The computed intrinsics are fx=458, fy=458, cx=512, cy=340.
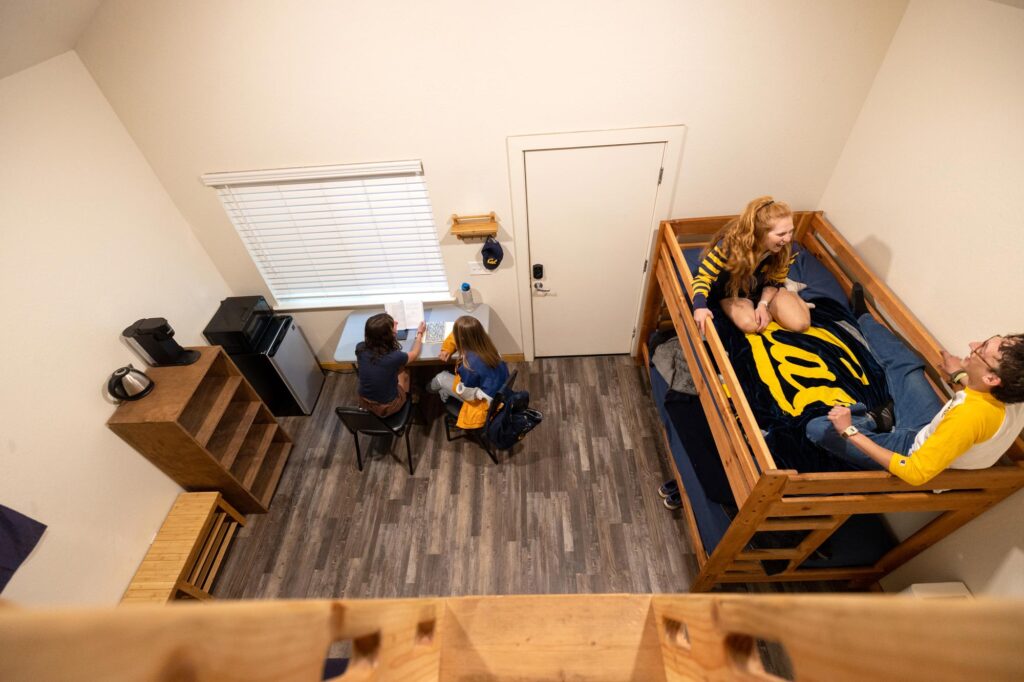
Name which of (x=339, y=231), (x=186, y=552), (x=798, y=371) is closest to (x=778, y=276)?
(x=798, y=371)

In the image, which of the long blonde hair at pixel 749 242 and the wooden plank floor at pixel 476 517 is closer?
the long blonde hair at pixel 749 242

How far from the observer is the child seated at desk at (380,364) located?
2.92m

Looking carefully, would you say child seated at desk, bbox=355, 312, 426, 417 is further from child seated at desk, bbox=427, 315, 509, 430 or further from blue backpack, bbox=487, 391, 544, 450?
blue backpack, bbox=487, 391, 544, 450

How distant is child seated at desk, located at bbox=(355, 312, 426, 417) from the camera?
9.57ft

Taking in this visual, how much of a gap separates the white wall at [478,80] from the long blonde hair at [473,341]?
90 cm

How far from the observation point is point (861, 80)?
263 cm

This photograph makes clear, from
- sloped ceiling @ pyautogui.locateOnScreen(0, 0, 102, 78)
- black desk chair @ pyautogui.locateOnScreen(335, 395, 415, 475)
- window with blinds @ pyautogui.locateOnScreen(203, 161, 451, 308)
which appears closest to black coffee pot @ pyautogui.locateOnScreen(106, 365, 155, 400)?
black desk chair @ pyautogui.locateOnScreen(335, 395, 415, 475)

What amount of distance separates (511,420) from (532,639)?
101 inches

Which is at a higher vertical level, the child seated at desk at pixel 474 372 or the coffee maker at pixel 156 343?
the coffee maker at pixel 156 343

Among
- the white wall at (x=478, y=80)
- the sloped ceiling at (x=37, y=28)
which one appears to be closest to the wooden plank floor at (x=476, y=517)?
the white wall at (x=478, y=80)

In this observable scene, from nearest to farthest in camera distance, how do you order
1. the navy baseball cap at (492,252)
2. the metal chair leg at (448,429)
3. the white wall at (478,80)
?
1. the white wall at (478,80)
2. the navy baseball cap at (492,252)
3. the metal chair leg at (448,429)

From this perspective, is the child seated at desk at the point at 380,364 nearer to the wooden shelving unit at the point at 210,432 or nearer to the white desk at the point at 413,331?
the white desk at the point at 413,331

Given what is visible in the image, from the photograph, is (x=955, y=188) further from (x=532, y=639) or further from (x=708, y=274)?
(x=532, y=639)

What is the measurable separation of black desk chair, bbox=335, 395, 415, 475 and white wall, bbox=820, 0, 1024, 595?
305 centimetres
